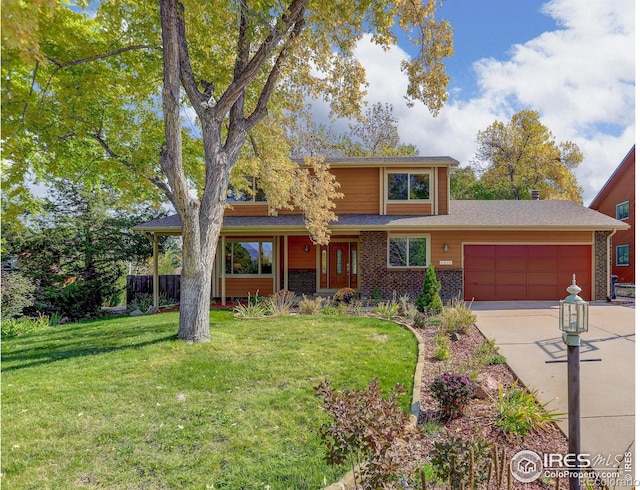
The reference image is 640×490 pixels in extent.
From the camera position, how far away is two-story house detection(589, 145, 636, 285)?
15.8 m

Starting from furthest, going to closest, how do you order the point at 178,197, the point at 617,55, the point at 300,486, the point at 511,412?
the point at 178,197, the point at 617,55, the point at 511,412, the point at 300,486

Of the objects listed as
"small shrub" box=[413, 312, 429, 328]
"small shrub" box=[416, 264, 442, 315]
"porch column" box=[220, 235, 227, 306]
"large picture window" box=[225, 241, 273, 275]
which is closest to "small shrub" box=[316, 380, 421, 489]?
"small shrub" box=[413, 312, 429, 328]

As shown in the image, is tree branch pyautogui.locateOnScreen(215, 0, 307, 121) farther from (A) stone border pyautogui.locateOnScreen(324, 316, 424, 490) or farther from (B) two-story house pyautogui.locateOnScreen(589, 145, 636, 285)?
(B) two-story house pyautogui.locateOnScreen(589, 145, 636, 285)

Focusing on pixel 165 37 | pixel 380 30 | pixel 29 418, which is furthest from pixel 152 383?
pixel 380 30

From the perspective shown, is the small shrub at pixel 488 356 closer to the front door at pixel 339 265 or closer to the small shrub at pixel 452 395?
the small shrub at pixel 452 395

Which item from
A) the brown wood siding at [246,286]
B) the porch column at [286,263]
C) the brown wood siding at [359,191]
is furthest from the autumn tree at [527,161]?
the brown wood siding at [246,286]

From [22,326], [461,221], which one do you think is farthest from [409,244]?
[22,326]

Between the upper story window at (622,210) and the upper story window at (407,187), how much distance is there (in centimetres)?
1091

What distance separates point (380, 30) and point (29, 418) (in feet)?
28.9

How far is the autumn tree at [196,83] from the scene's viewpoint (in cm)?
639

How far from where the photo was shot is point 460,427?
370 cm

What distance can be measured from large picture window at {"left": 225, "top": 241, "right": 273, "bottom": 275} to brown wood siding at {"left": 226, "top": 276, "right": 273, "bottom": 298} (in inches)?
10.2

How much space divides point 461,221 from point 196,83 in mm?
9591

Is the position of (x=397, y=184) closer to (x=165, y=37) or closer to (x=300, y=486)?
(x=165, y=37)
